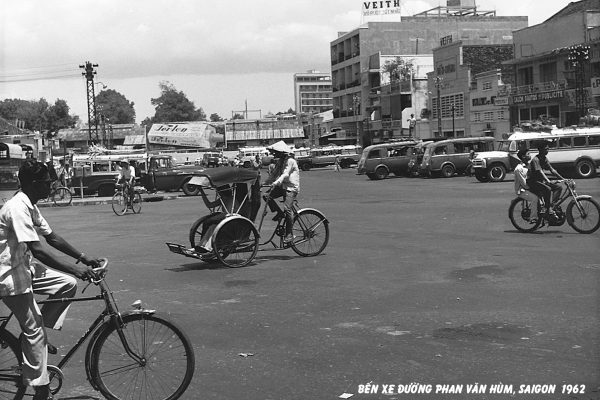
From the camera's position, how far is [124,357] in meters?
5.01

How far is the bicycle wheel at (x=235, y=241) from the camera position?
1095cm

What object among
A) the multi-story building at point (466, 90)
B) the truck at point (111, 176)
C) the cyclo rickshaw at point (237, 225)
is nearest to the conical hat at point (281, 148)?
the cyclo rickshaw at point (237, 225)

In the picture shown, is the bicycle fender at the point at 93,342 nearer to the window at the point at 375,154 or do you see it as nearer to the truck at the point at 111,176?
the truck at the point at 111,176

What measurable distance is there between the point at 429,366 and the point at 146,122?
178m

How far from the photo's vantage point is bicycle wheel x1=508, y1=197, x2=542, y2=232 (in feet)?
46.5

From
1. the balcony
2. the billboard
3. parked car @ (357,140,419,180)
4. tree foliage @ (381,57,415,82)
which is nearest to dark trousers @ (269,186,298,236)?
parked car @ (357,140,419,180)

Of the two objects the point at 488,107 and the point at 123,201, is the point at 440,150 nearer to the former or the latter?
the point at 123,201

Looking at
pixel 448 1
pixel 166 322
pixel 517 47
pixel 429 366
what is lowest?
pixel 429 366

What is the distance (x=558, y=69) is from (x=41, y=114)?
4308 inches

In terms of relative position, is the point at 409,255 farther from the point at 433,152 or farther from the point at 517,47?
the point at 517,47

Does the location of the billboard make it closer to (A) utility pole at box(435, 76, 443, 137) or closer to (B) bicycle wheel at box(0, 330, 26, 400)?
(A) utility pole at box(435, 76, 443, 137)

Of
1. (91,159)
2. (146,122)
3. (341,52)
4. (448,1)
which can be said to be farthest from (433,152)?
(146,122)

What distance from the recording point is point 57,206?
98.6ft

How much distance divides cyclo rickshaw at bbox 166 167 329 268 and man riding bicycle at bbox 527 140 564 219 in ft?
14.4
